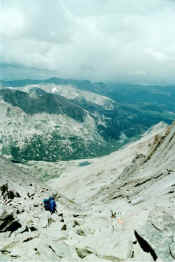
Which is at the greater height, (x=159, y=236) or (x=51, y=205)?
(x=159, y=236)

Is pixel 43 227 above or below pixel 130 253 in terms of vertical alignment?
below

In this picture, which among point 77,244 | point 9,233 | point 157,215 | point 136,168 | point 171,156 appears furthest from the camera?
point 136,168

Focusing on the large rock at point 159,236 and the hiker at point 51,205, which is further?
the hiker at point 51,205

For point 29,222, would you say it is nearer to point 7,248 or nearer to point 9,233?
point 9,233

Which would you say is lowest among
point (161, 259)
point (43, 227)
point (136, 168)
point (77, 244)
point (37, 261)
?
point (136, 168)

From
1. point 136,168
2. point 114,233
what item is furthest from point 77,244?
point 136,168

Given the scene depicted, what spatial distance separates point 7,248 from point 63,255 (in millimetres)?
5515

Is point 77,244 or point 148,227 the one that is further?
point 77,244

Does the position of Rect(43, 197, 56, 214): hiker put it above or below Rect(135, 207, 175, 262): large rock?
below

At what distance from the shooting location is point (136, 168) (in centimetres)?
8981

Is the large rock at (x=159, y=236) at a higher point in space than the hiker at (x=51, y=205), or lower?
higher

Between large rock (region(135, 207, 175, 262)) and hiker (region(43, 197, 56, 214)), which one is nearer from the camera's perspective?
large rock (region(135, 207, 175, 262))

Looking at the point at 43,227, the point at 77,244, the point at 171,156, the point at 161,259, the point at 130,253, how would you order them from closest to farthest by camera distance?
the point at 161,259 < the point at 130,253 < the point at 77,244 < the point at 43,227 < the point at 171,156

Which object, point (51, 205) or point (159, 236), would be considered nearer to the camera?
point (159, 236)
